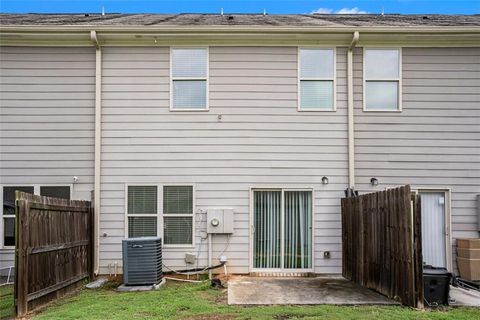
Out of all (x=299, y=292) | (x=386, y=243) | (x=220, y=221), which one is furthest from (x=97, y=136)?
(x=386, y=243)

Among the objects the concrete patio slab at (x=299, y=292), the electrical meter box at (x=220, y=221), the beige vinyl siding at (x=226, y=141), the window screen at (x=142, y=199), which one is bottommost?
the concrete patio slab at (x=299, y=292)

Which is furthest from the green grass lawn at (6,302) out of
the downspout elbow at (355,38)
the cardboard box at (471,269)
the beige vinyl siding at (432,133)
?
the cardboard box at (471,269)

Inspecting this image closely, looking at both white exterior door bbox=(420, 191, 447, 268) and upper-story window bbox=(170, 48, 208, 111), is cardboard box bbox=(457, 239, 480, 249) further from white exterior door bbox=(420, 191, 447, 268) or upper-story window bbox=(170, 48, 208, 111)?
upper-story window bbox=(170, 48, 208, 111)

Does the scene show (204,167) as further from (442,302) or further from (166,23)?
(442,302)

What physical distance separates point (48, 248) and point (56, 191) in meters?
2.64

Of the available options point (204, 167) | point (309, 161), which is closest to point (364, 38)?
point (309, 161)

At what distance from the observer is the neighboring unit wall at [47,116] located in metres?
9.66

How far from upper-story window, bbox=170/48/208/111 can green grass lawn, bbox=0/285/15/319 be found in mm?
4479

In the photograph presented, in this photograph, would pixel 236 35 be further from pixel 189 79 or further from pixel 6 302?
pixel 6 302

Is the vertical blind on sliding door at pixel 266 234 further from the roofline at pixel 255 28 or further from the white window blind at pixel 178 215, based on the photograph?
the roofline at pixel 255 28

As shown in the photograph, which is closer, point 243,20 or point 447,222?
point 447,222

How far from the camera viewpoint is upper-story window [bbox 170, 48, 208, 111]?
32.3 ft

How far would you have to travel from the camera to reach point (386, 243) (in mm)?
7500

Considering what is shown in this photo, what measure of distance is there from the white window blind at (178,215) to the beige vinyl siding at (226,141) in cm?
16
